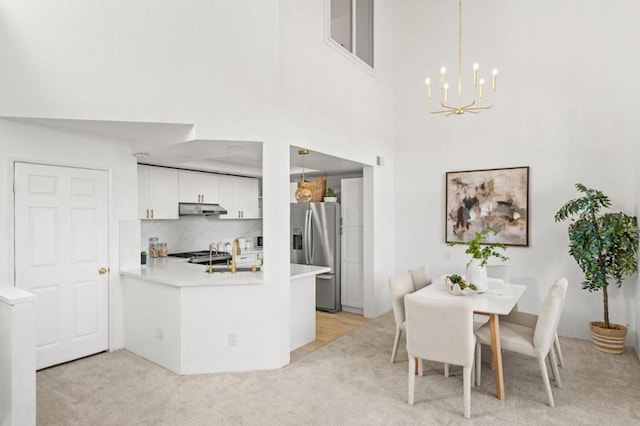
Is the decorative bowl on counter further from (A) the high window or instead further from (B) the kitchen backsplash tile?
(B) the kitchen backsplash tile

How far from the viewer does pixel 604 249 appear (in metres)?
3.74

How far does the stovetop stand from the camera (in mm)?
5198

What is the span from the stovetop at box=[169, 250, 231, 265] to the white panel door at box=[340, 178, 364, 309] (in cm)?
181

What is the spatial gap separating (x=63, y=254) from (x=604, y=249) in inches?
211

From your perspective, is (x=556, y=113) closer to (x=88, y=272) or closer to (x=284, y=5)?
Result: (x=284, y=5)

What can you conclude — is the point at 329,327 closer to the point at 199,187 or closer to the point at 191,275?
the point at 191,275

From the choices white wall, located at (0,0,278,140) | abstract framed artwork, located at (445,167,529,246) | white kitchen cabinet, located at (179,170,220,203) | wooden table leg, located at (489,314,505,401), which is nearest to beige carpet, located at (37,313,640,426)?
wooden table leg, located at (489,314,505,401)

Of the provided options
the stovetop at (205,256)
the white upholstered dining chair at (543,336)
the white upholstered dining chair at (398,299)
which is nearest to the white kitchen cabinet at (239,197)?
the stovetop at (205,256)

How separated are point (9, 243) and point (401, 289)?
11.5 ft

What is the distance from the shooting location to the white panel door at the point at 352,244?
5379 millimetres

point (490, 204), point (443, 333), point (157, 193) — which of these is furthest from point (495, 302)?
point (157, 193)

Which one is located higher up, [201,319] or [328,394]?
[201,319]

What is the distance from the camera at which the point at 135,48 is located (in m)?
3.11

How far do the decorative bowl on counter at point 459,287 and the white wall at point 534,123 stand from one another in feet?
6.01
